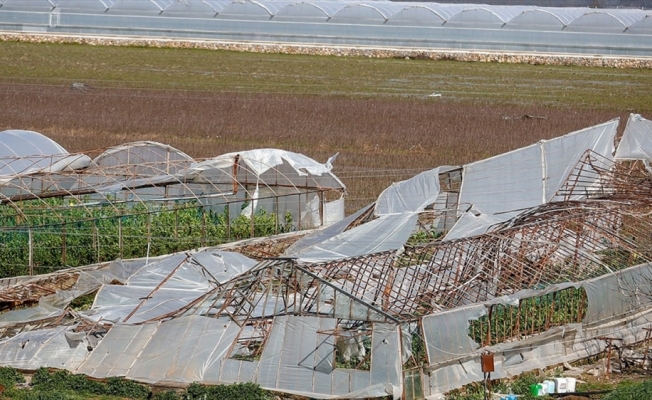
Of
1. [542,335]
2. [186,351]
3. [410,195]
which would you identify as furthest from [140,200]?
[542,335]

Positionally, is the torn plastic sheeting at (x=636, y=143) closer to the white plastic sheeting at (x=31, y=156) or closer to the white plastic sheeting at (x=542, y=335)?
the white plastic sheeting at (x=542, y=335)

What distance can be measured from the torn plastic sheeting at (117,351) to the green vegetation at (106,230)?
20.4ft

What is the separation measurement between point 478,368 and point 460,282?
2.28m

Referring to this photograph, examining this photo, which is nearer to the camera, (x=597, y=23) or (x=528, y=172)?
(x=528, y=172)

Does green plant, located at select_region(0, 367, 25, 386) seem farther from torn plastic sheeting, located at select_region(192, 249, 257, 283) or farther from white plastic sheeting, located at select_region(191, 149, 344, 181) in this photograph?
white plastic sheeting, located at select_region(191, 149, 344, 181)

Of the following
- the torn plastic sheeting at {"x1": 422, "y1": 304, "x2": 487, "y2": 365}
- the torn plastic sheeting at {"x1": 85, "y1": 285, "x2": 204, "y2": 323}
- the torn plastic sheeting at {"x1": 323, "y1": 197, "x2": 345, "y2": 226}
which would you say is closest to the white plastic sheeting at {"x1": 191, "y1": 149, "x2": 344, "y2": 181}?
the torn plastic sheeting at {"x1": 323, "y1": 197, "x2": 345, "y2": 226}

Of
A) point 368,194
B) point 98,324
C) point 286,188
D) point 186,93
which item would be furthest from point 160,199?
point 186,93

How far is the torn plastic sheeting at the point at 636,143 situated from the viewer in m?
26.6

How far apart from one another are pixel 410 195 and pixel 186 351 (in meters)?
9.74

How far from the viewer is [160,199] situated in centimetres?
2630

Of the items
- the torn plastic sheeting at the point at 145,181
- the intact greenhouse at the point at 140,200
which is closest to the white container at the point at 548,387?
the intact greenhouse at the point at 140,200

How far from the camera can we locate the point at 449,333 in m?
16.5

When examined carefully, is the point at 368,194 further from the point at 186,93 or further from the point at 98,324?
the point at 186,93

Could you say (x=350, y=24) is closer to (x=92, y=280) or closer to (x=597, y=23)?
(x=597, y=23)
